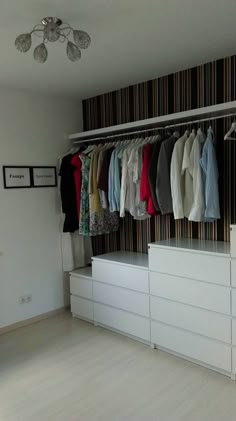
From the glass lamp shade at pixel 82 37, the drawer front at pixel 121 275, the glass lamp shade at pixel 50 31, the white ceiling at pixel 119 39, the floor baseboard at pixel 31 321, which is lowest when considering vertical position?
the floor baseboard at pixel 31 321

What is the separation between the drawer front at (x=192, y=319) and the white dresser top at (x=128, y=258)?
14.6 inches

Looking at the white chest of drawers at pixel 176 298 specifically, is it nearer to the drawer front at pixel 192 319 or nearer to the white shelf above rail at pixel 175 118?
the drawer front at pixel 192 319

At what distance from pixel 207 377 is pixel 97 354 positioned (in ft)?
3.16

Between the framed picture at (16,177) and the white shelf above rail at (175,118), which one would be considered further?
the framed picture at (16,177)

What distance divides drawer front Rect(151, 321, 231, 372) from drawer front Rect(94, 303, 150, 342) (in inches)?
4.2

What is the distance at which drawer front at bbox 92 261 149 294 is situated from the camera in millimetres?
3211

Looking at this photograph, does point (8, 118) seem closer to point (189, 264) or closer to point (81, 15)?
point (81, 15)

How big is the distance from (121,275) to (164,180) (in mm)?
1025

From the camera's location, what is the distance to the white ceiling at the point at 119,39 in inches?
82.7

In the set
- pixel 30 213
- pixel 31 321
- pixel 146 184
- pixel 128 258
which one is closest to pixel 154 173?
pixel 146 184

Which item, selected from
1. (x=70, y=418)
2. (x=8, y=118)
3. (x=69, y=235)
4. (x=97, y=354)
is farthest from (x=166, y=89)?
(x=70, y=418)

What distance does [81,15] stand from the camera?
2182 millimetres

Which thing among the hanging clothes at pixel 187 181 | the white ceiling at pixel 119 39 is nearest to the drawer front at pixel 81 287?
the hanging clothes at pixel 187 181

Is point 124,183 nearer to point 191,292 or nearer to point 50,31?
point 191,292
